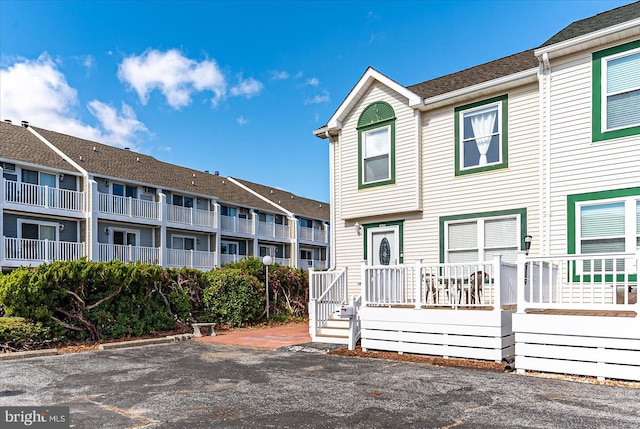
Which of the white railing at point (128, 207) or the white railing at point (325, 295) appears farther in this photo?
the white railing at point (128, 207)

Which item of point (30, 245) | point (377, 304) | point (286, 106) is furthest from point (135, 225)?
point (377, 304)

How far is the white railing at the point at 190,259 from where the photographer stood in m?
26.9

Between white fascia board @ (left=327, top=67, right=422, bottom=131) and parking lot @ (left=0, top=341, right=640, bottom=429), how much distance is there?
687cm

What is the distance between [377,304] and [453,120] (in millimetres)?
5129

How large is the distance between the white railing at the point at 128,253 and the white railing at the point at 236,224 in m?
6.27

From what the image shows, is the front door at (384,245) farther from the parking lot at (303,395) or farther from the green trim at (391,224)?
the parking lot at (303,395)

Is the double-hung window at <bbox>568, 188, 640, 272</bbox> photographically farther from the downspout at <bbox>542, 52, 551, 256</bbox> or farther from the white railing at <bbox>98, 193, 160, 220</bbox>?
the white railing at <bbox>98, 193, 160, 220</bbox>

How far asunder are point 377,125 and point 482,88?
304 centimetres

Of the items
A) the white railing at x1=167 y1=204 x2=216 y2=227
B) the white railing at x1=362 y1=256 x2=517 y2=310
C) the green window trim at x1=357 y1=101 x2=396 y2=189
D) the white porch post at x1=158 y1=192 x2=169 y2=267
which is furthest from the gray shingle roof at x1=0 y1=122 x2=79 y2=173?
the white railing at x1=362 y1=256 x2=517 y2=310

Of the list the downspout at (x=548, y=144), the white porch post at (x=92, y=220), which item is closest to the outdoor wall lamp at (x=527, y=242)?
the downspout at (x=548, y=144)

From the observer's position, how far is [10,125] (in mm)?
23953

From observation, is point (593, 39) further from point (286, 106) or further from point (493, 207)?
point (286, 106)

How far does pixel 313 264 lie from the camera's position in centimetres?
3897

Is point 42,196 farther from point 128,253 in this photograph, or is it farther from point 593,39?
point 593,39
